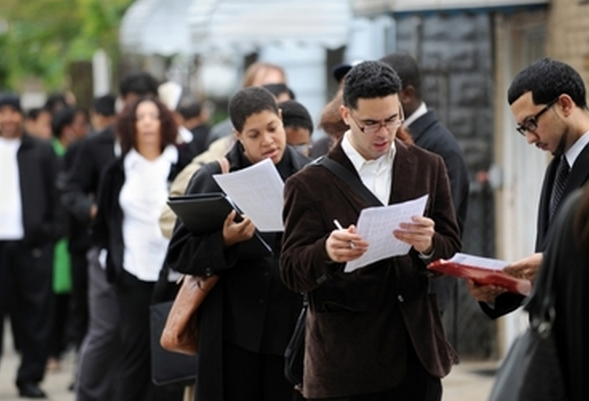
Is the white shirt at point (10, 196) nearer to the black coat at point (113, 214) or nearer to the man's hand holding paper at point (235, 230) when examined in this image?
the black coat at point (113, 214)

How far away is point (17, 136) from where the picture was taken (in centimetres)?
1191

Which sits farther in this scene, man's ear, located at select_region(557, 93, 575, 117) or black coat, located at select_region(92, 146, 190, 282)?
black coat, located at select_region(92, 146, 190, 282)

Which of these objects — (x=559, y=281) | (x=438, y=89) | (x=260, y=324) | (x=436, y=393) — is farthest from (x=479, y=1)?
(x=559, y=281)

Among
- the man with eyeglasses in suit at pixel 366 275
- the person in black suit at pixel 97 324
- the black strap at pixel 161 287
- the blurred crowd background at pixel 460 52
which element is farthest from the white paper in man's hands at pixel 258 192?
the person in black suit at pixel 97 324

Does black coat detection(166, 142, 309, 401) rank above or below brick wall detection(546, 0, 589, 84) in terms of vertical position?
below

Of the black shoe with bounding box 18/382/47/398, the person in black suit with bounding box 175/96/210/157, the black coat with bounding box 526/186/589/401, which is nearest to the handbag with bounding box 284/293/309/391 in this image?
the black coat with bounding box 526/186/589/401

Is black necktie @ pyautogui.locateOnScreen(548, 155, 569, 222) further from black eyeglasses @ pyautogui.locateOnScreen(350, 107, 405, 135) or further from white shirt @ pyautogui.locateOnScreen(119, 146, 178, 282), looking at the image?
white shirt @ pyautogui.locateOnScreen(119, 146, 178, 282)

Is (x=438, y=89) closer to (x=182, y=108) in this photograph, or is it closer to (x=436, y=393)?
(x=182, y=108)

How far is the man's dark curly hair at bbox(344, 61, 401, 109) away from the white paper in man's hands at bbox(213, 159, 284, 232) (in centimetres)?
78

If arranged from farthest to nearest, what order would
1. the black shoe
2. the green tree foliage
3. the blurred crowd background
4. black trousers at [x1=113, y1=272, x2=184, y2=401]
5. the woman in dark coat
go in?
the green tree foliage
the black shoe
the blurred crowd background
black trousers at [x1=113, y1=272, x2=184, y2=401]
the woman in dark coat

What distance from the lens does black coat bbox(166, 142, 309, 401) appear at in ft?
21.4

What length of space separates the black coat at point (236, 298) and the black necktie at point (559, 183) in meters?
Answer: 1.64

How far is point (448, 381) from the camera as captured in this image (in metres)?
11.1

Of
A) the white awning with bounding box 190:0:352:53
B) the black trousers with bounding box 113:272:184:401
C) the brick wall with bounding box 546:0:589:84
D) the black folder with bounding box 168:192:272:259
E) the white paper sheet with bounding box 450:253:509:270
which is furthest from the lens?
the white awning with bounding box 190:0:352:53
